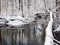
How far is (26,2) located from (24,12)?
1.34ft

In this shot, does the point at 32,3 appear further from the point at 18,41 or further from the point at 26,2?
the point at 18,41

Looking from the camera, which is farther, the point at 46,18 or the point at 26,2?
the point at 26,2

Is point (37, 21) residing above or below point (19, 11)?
below

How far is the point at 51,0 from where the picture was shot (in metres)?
5.09

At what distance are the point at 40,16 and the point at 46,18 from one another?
0.29m

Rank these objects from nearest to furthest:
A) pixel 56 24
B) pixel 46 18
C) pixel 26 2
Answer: pixel 56 24, pixel 46 18, pixel 26 2

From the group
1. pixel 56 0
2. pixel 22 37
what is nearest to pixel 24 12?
pixel 22 37

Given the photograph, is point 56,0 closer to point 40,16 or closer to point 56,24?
point 40,16

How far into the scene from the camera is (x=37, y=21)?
506 cm

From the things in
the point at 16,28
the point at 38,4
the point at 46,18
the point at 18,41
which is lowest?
the point at 18,41

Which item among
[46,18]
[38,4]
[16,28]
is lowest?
[16,28]

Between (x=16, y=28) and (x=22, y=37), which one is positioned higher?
(x=16, y=28)

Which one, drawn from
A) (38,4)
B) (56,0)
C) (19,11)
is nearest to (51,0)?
(56,0)

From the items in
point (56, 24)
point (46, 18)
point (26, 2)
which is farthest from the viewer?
point (26, 2)
